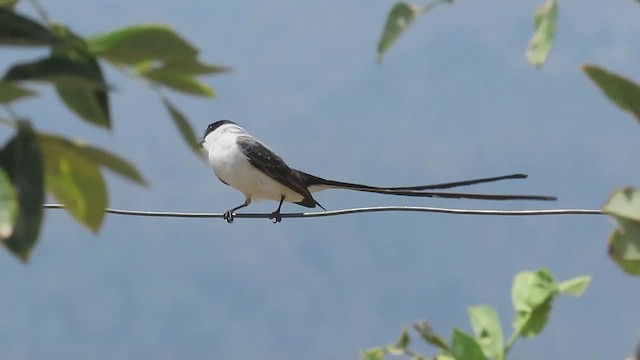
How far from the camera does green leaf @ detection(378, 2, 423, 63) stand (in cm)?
49

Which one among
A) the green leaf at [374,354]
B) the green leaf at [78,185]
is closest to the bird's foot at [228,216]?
the green leaf at [374,354]

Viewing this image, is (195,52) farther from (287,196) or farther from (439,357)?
(287,196)

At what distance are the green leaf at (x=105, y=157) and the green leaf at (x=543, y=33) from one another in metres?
0.22

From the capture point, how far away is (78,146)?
20.4 inches

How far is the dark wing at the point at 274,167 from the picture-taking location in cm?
453

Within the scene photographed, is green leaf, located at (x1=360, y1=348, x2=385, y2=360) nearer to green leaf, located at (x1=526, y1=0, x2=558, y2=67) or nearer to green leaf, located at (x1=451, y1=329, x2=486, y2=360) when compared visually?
green leaf, located at (x1=451, y1=329, x2=486, y2=360)

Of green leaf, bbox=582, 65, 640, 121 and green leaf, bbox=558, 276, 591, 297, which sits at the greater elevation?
green leaf, bbox=558, 276, 591, 297

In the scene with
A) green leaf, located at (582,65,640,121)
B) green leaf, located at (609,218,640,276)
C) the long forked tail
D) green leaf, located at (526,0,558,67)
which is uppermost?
the long forked tail

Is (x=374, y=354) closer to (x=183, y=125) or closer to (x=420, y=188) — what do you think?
(x=183, y=125)

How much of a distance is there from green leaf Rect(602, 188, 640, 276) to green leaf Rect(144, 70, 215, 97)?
0.80ft

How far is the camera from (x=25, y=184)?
19.0 inches

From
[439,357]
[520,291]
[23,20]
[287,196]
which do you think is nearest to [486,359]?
[439,357]

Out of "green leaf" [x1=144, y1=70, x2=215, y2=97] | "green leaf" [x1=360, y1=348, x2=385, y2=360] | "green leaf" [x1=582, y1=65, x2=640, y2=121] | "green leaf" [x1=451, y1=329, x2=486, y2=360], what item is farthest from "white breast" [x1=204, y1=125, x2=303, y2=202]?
"green leaf" [x1=582, y1=65, x2=640, y2=121]

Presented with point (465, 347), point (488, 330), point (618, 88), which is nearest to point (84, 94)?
point (618, 88)
